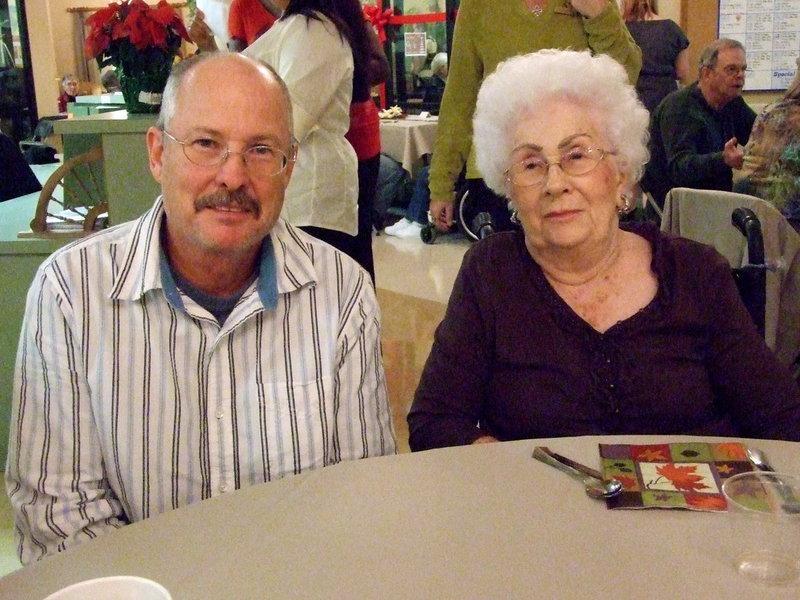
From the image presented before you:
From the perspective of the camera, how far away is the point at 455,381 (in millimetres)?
1576

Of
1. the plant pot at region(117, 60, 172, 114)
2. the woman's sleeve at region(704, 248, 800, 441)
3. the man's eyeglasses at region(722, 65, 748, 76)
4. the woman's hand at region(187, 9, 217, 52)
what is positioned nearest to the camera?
the woman's sleeve at region(704, 248, 800, 441)

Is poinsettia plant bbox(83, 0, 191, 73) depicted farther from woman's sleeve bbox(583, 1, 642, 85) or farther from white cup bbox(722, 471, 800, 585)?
white cup bbox(722, 471, 800, 585)

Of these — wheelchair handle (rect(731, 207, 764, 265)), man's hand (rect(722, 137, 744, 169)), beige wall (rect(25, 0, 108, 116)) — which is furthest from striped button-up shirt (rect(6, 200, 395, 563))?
beige wall (rect(25, 0, 108, 116))

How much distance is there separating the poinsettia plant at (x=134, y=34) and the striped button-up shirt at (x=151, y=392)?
1.47m

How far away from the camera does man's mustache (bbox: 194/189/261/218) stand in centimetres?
132

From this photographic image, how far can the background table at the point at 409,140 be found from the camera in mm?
6527

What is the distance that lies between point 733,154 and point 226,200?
2.83 metres

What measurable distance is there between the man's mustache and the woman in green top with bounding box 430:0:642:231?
1.28 metres

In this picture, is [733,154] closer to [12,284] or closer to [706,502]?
[12,284]

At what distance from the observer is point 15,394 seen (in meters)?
1.28

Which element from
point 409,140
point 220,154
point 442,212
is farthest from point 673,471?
point 409,140

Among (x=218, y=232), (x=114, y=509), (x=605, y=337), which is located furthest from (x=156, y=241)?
(x=605, y=337)

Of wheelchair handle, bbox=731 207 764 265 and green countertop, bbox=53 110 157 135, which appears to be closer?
wheelchair handle, bbox=731 207 764 265

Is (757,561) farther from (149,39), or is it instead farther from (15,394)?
(149,39)
